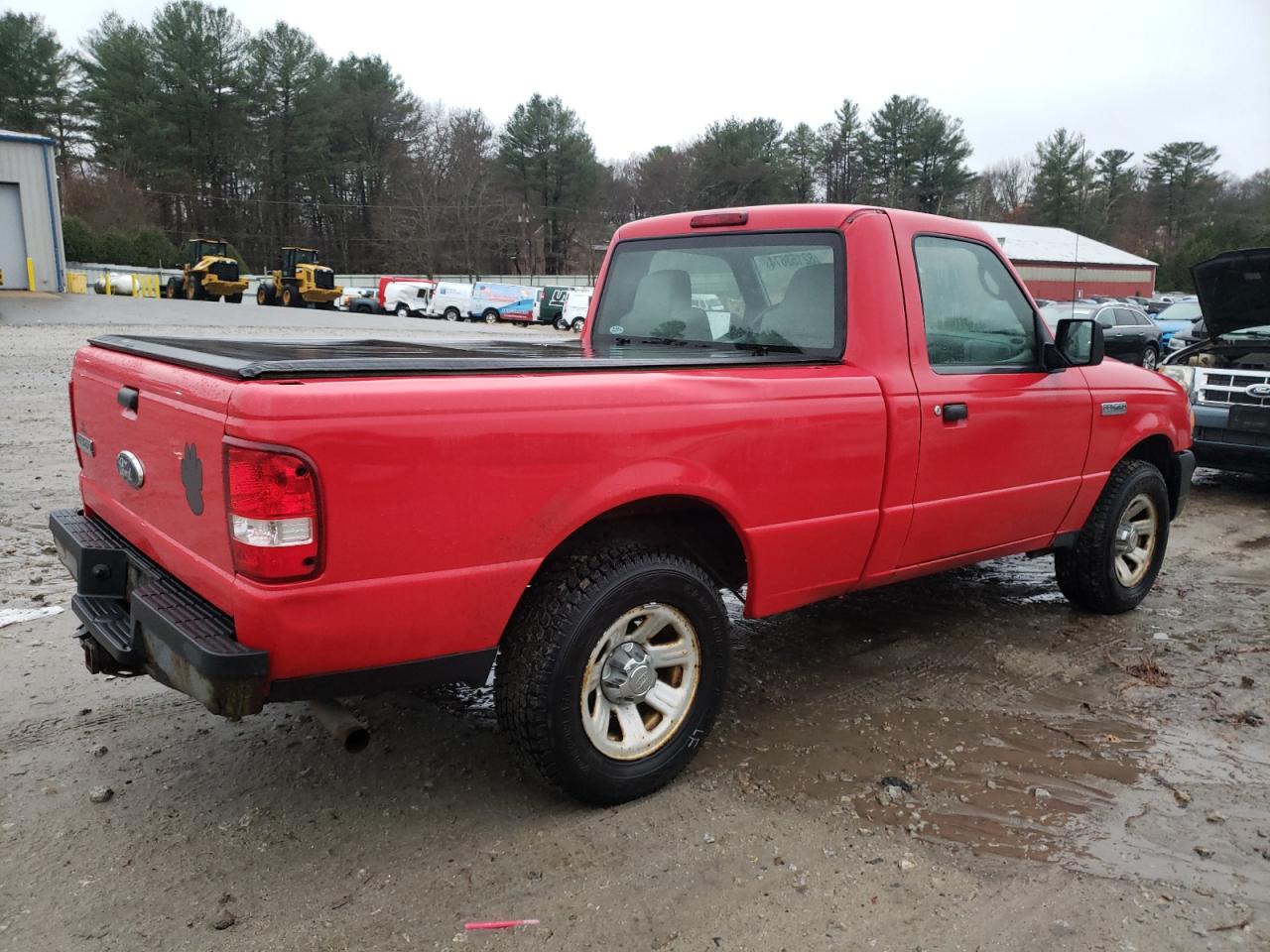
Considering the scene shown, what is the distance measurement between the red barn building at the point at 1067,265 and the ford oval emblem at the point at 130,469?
177 ft

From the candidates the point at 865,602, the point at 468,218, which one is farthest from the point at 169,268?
the point at 865,602


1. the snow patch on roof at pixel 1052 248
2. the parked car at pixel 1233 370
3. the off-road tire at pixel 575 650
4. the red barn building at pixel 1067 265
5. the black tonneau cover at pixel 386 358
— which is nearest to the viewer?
the black tonneau cover at pixel 386 358

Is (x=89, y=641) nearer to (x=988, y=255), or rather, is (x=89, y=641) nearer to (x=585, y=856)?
(x=585, y=856)

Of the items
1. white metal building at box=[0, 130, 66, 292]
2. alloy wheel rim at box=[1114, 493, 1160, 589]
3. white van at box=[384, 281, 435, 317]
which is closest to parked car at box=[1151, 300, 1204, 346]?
alloy wheel rim at box=[1114, 493, 1160, 589]

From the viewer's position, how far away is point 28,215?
113 feet

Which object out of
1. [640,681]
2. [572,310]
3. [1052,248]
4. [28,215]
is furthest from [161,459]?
[1052,248]

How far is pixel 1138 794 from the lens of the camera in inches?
131

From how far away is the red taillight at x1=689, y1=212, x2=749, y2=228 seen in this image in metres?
4.22

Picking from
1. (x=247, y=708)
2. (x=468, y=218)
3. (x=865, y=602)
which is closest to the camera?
(x=247, y=708)

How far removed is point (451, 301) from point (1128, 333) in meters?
30.9

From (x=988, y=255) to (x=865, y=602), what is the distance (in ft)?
6.63

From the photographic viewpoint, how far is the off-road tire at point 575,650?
290cm

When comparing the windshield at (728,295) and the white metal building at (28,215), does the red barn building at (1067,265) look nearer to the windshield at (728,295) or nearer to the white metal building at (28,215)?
the white metal building at (28,215)

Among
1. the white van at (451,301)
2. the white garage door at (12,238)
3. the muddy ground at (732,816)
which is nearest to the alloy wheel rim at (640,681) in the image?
the muddy ground at (732,816)
